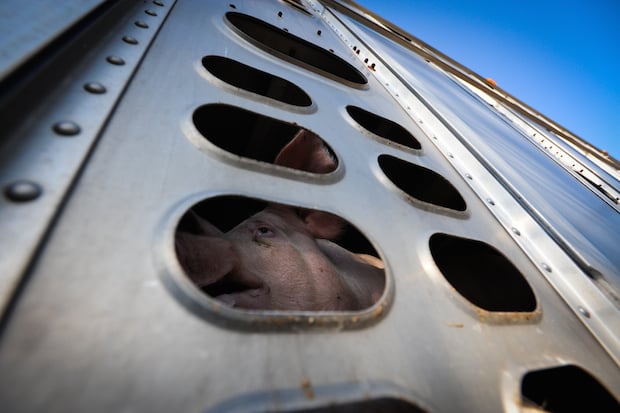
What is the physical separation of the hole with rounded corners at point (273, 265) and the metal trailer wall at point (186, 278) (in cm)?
16

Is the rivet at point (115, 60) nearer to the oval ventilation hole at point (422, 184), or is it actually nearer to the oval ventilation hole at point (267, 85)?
the oval ventilation hole at point (267, 85)

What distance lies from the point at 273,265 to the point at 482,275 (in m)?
1.07

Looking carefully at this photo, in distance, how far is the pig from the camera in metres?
0.74

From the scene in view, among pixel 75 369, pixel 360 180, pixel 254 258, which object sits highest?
pixel 360 180

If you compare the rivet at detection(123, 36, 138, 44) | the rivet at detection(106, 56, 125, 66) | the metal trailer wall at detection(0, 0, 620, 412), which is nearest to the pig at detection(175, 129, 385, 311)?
the metal trailer wall at detection(0, 0, 620, 412)

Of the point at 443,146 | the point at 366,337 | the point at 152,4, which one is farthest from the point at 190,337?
the point at 443,146

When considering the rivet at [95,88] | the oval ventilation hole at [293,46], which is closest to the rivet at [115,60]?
the rivet at [95,88]

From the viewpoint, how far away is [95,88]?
59cm

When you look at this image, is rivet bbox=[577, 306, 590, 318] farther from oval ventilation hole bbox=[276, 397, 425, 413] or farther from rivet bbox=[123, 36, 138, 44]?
rivet bbox=[123, 36, 138, 44]

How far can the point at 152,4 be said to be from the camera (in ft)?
3.55

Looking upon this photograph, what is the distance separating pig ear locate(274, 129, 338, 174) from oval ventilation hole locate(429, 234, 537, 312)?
56 centimetres

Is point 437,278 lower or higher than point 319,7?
lower

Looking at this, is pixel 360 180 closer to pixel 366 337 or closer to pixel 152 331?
pixel 366 337

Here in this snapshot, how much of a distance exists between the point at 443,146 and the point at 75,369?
64.4 inches
